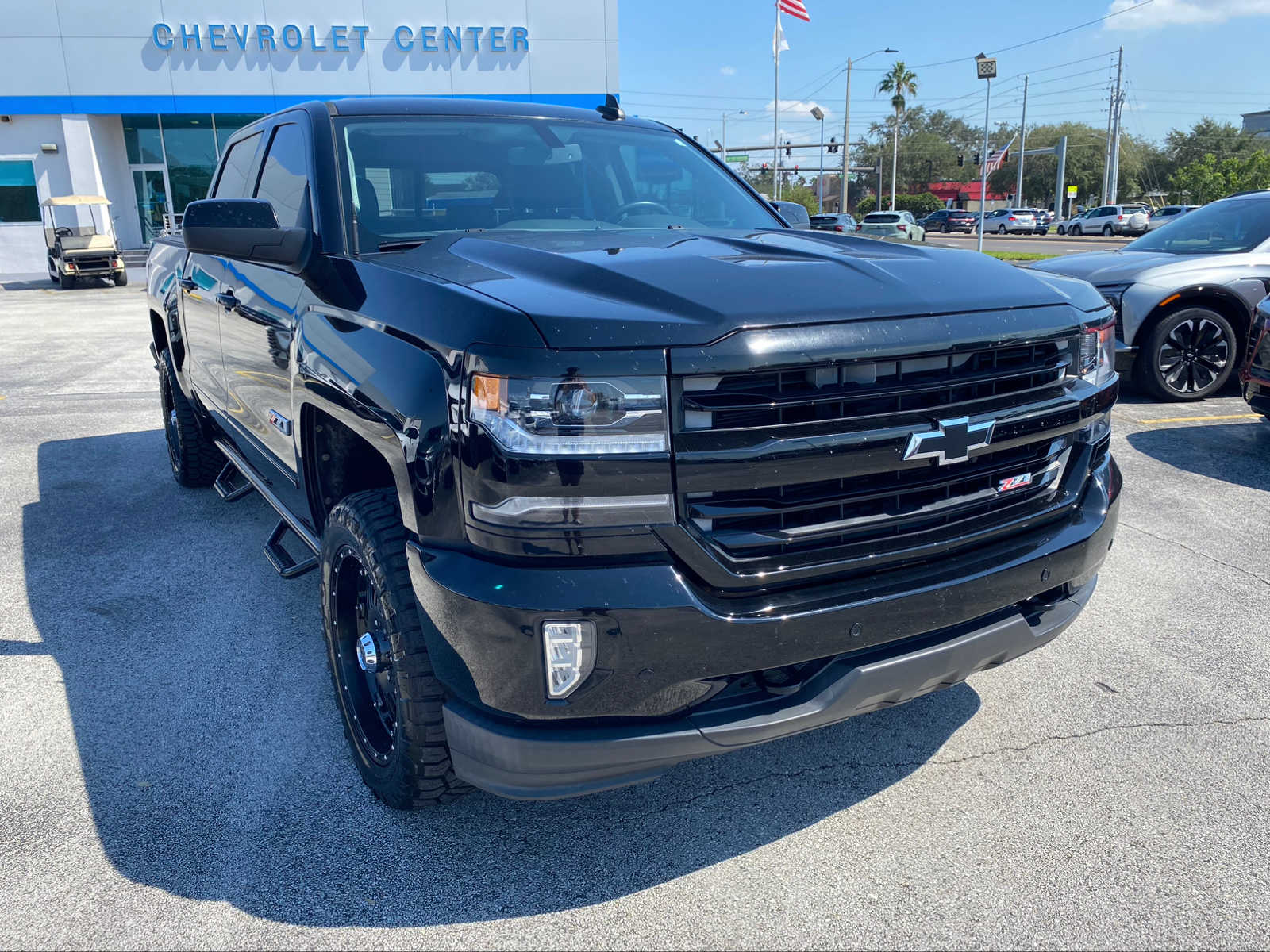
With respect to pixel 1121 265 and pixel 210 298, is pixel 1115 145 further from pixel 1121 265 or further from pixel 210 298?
pixel 210 298

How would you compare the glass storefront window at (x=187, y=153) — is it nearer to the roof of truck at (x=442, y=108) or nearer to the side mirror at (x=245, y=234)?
the roof of truck at (x=442, y=108)

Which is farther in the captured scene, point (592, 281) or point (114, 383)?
point (114, 383)

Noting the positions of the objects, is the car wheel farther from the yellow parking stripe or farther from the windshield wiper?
the windshield wiper

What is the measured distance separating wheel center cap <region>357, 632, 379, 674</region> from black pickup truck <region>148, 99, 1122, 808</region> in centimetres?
2

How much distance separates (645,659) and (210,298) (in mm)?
3030

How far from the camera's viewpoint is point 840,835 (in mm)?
2488

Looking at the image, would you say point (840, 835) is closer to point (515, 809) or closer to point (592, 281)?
point (515, 809)

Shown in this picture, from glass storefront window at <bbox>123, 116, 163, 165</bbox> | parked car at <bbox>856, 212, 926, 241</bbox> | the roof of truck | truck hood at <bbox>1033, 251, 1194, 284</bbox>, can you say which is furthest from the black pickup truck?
parked car at <bbox>856, 212, 926, 241</bbox>

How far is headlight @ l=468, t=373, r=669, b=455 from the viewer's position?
190 centimetres

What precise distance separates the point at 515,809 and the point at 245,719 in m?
1.05

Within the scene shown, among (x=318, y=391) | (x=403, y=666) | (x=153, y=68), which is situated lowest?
(x=403, y=666)

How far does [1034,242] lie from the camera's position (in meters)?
42.9

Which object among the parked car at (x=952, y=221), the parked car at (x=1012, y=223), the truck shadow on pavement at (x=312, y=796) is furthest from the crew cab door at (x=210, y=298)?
the parked car at (x=952, y=221)

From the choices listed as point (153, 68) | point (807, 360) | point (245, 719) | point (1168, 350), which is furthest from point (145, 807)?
point (153, 68)
